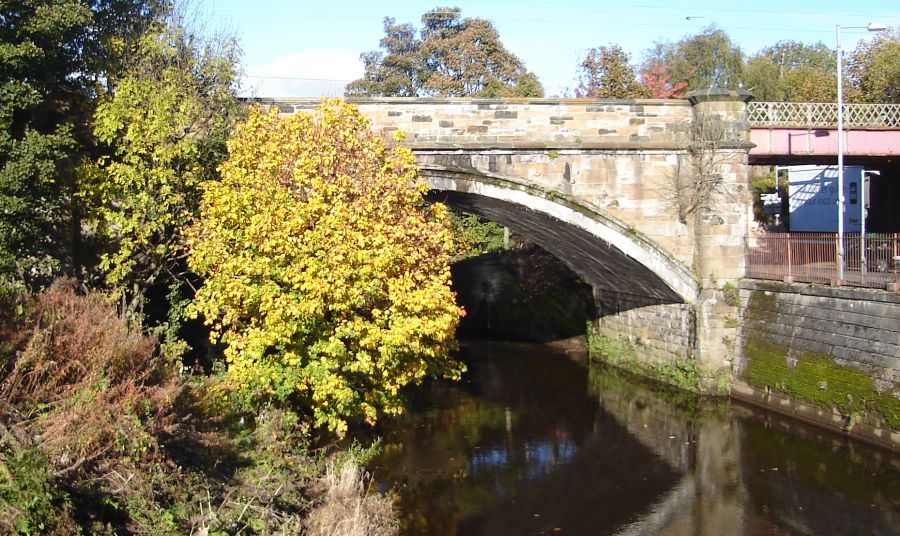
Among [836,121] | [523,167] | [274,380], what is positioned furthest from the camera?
[836,121]

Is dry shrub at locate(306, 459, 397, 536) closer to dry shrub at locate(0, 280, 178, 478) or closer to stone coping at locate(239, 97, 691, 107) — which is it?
dry shrub at locate(0, 280, 178, 478)

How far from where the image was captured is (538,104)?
18562 millimetres

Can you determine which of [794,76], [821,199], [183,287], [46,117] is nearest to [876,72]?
[794,76]

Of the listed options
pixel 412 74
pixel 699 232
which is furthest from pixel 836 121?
pixel 412 74

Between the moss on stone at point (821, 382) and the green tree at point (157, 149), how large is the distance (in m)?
12.2

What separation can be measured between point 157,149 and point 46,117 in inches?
88.4

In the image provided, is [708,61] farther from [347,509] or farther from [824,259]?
[347,509]

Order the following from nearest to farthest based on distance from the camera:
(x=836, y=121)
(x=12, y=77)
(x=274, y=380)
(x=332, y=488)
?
1. (x=332, y=488)
2. (x=274, y=380)
3. (x=12, y=77)
4. (x=836, y=121)

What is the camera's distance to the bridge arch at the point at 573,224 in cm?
1833

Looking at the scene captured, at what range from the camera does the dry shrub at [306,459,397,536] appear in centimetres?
990

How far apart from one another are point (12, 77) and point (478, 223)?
23.4 m

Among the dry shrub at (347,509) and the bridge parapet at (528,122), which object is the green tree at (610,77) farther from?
the dry shrub at (347,509)

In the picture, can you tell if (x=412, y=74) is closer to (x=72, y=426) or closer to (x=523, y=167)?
(x=523, y=167)

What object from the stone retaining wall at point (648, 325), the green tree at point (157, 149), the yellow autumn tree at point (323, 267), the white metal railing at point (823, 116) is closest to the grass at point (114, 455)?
the yellow autumn tree at point (323, 267)
